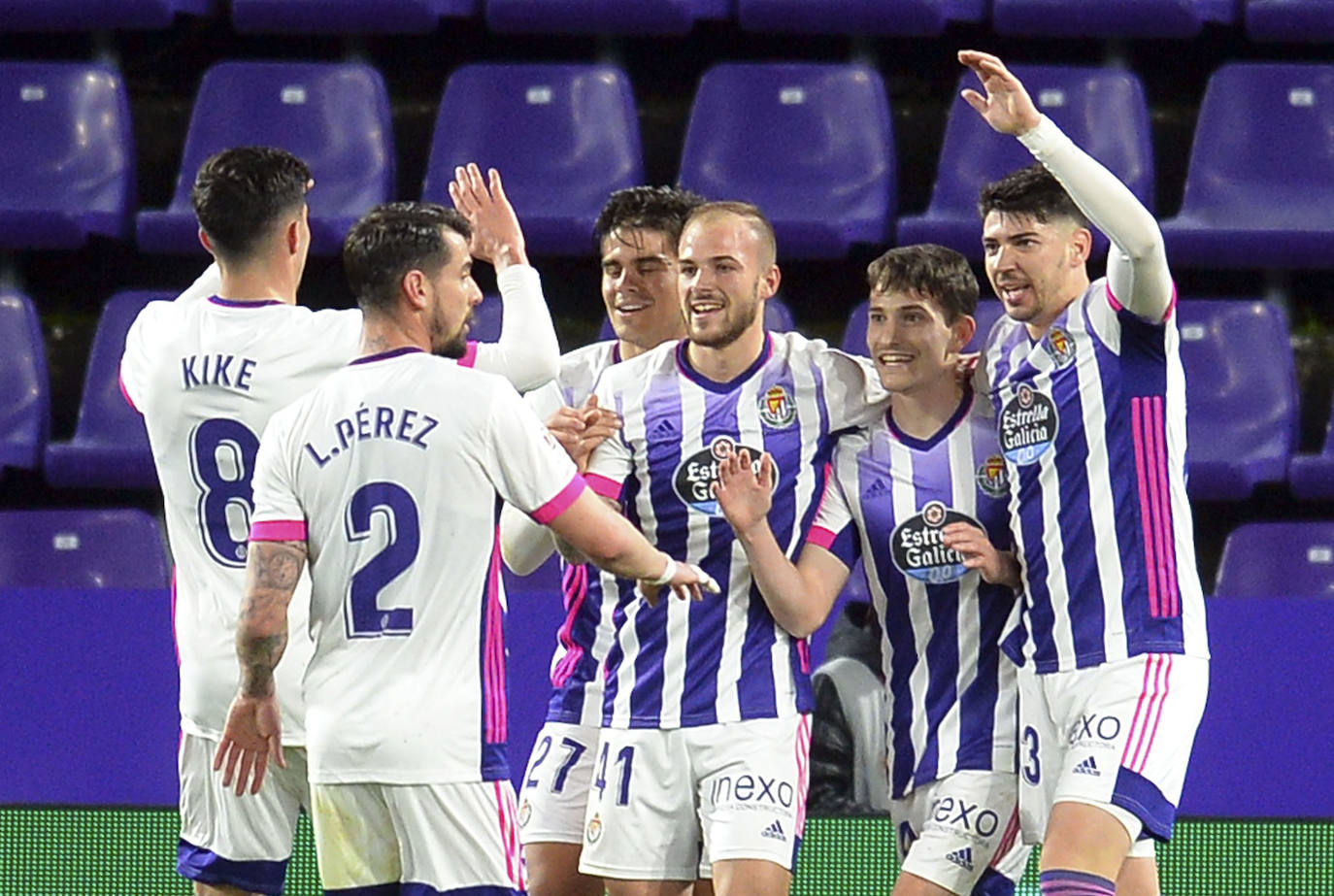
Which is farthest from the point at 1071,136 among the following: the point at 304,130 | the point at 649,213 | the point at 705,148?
the point at 649,213

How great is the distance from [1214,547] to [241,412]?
4.24 meters

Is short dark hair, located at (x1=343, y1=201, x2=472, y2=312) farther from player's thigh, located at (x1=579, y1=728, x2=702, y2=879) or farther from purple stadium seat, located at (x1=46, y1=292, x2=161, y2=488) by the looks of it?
purple stadium seat, located at (x1=46, y1=292, x2=161, y2=488)

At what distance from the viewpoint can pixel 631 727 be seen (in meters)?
4.96

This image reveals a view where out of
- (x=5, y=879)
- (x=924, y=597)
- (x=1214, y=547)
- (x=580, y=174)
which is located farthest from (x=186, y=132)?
(x=924, y=597)

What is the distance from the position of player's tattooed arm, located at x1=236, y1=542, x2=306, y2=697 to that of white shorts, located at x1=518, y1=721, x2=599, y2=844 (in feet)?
3.45

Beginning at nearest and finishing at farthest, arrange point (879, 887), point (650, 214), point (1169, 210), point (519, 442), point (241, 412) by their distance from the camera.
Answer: point (519, 442) < point (241, 412) < point (650, 214) < point (879, 887) < point (1169, 210)

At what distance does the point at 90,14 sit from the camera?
330 inches

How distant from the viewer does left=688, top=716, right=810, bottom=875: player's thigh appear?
188 inches

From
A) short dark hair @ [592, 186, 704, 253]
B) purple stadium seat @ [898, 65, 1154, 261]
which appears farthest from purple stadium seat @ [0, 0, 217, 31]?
short dark hair @ [592, 186, 704, 253]

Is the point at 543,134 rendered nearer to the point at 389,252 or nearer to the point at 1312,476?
the point at 1312,476

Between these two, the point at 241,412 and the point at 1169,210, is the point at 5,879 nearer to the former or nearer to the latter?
the point at 241,412

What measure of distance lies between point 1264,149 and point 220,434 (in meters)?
4.63

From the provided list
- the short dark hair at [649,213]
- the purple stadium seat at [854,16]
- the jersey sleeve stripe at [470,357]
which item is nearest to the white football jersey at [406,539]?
the jersey sleeve stripe at [470,357]

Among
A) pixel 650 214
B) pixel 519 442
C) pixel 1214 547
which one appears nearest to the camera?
pixel 519 442
